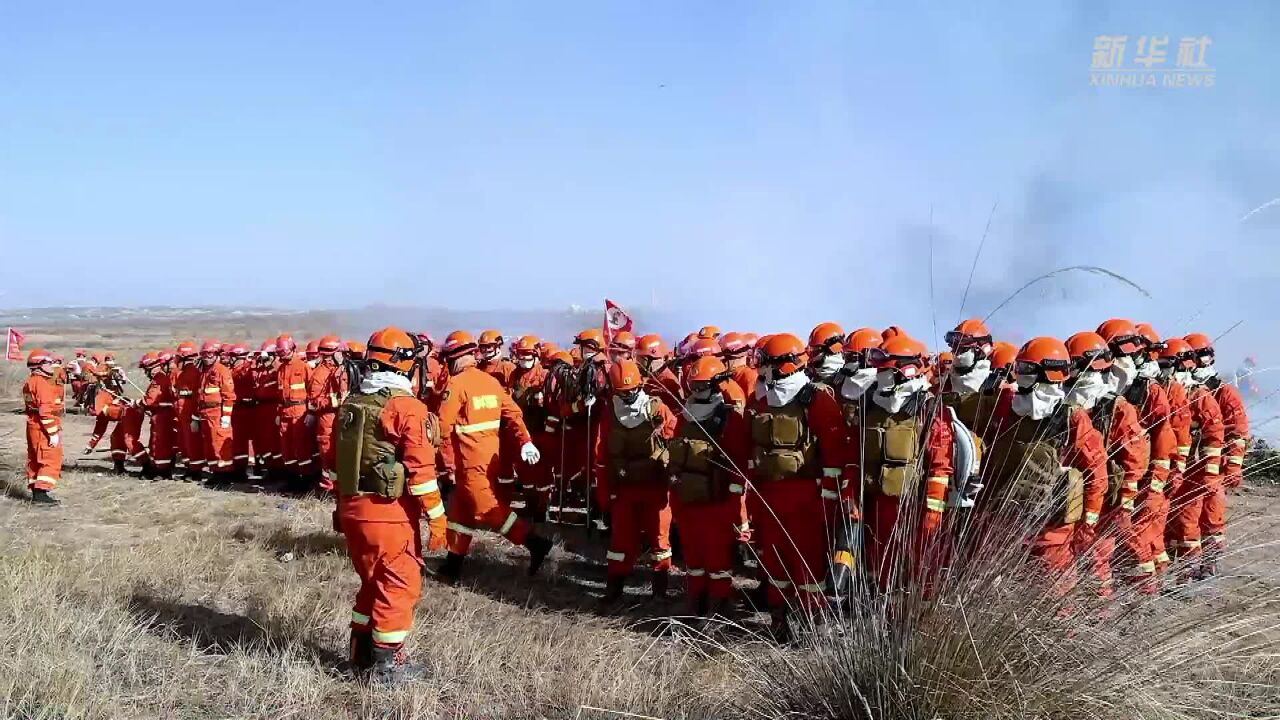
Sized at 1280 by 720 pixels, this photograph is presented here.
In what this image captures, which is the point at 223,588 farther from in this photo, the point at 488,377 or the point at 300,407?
the point at 300,407

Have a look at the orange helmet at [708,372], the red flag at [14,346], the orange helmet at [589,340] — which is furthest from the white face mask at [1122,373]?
the red flag at [14,346]

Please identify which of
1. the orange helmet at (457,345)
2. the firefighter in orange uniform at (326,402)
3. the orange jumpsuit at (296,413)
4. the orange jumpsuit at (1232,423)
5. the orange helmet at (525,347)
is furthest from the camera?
the orange jumpsuit at (296,413)

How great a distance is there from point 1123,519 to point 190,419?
1316cm

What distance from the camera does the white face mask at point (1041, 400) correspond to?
5.45 m

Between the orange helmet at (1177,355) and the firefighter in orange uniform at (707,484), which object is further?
the orange helmet at (1177,355)

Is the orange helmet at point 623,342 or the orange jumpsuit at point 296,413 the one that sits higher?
the orange helmet at point 623,342

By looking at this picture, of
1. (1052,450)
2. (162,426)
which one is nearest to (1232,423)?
(1052,450)

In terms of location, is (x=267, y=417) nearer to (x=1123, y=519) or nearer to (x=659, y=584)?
(x=659, y=584)

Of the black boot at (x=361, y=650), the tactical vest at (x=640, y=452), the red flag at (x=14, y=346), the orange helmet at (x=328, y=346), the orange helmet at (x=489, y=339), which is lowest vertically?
the black boot at (x=361, y=650)

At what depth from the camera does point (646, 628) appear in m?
6.55

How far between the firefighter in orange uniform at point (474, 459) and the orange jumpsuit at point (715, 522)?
151 centimetres

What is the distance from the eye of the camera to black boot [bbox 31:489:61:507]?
11097 mm

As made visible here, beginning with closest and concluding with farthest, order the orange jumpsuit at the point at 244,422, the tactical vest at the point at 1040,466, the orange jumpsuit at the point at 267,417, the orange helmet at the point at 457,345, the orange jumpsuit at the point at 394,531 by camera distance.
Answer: the tactical vest at the point at 1040,466
the orange jumpsuit at the point at 394,531
the orange helmet at the point at 457,345
the orange jumpsuit at the point at 267,417
the orange jumpsuit at the point at 244,422

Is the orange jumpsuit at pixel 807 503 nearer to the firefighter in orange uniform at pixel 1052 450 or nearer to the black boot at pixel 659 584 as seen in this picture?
the firefighter in orange uniform at pixel 1052 450
